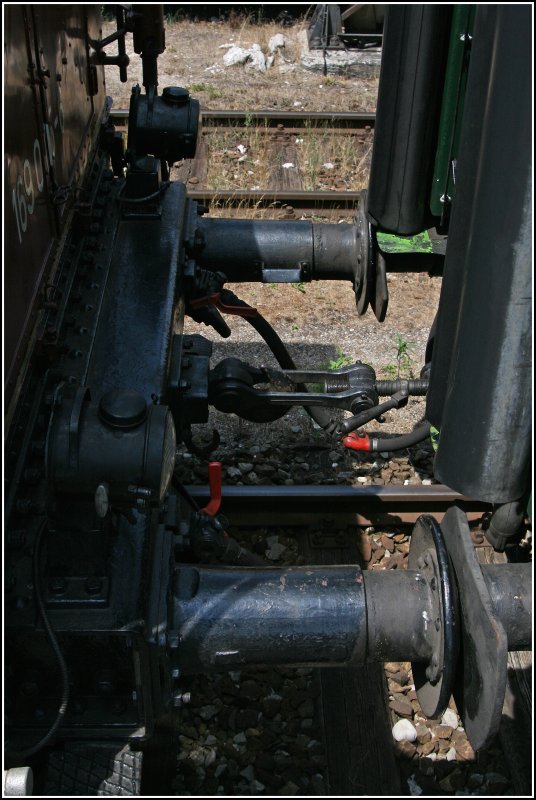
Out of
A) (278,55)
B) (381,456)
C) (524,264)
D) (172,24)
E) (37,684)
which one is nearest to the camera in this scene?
(524,264)

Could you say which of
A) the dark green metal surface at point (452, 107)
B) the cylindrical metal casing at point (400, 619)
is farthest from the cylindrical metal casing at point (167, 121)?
the cylindrical metal casing at point (400, 619)

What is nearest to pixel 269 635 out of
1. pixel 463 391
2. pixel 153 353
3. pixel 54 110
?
pixel 463 391

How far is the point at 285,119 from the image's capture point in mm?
7473

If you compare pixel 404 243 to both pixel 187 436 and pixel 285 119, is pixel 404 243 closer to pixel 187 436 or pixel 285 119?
pixel 187 436

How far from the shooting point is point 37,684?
2.23 metres

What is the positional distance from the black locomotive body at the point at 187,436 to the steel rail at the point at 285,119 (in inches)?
167

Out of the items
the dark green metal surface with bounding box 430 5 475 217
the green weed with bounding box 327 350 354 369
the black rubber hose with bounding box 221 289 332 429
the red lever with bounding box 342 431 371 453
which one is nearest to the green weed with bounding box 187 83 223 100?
the green weed with bounding box 327 350 354 369

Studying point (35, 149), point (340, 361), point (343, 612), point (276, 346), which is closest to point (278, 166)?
point (340, 361)

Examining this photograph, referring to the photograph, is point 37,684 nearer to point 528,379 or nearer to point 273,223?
point 528,379

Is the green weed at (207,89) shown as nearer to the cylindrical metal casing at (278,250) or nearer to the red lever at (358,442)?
the cylindrical metal casing at (278,250)

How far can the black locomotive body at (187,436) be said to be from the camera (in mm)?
1911

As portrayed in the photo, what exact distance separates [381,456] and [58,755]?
7.98ft

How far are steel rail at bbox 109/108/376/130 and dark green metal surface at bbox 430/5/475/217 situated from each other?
14.7 ft

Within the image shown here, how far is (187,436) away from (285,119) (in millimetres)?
4939
